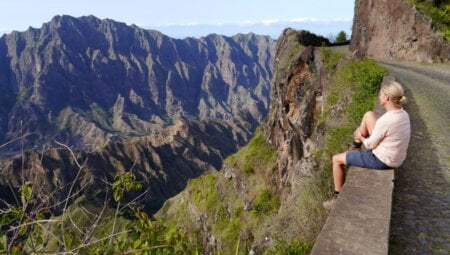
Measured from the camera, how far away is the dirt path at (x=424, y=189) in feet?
25.7

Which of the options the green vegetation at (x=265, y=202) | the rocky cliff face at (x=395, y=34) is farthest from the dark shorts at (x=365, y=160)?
the green vegetation at (x=265, y=202)

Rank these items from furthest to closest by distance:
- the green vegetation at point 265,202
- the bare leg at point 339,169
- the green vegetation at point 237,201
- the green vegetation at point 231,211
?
the green vegetation at point 237,201, the green vegetation at point 265,202, the bare leg at point 339,169, the green vegetation at point 231,211

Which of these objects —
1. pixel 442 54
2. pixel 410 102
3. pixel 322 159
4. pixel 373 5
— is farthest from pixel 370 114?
pixel 373 5

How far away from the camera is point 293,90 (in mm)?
48094

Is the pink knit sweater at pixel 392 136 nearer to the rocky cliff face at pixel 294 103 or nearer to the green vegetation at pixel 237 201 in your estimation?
the rocky cliff face at pixel 294 103

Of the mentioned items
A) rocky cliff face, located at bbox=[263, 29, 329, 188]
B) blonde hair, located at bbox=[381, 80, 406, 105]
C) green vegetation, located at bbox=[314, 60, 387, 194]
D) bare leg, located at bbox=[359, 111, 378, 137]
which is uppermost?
blonde hair, located at bbox=[381, 80, 406, 105]

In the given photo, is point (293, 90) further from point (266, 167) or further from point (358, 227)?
point (358, 227)

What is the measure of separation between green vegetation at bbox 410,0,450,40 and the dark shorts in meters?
Result: 32.1

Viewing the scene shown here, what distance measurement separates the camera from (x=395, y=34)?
44.6m

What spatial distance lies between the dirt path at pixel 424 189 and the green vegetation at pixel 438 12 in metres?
22.7

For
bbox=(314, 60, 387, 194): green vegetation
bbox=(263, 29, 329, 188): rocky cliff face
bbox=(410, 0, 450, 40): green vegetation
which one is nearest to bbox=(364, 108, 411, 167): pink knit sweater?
bbox=(314, 60, 387, 194): green vegetation

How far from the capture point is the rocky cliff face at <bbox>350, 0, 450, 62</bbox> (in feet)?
128

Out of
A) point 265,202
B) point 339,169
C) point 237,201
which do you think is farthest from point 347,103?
point 237,201

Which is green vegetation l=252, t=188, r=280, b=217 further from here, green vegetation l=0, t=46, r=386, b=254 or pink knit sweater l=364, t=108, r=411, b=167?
pink knit sweater l=364, t=108, r=411, b=167
